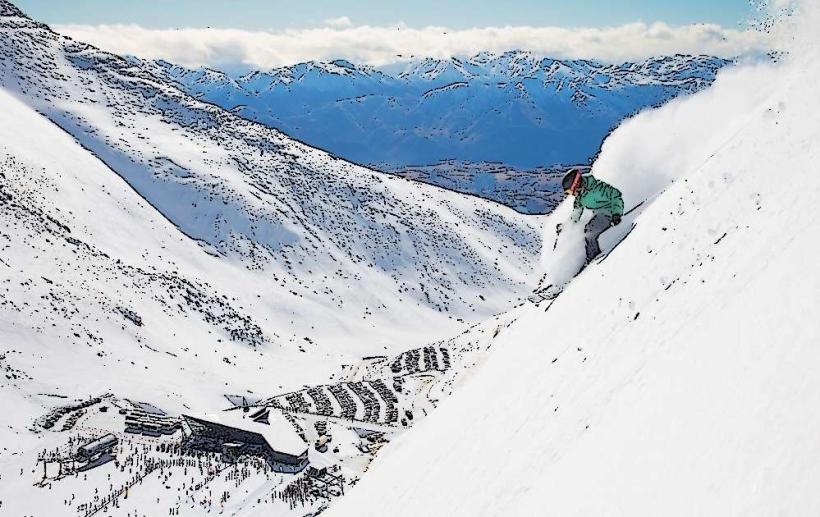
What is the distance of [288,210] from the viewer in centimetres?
11881

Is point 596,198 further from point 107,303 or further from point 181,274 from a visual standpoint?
point 181,274

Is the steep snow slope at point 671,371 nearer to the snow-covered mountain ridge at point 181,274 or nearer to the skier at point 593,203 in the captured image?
the skier at point 593,203

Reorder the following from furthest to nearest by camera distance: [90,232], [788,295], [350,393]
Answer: [90,232]
[350,393]
[788,295]

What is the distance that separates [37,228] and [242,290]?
28195mm

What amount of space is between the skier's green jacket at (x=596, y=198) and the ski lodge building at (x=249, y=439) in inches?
1053

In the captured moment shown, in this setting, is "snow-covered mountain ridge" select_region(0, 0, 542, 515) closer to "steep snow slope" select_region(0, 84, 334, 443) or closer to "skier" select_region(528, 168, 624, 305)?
"steep snow slope" select_region(0, 84, 334, 443)

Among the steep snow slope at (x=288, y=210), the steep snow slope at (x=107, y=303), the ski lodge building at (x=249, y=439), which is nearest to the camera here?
the ski lodge building at (x=249, y=439)

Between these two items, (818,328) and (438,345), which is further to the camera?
(438,345)

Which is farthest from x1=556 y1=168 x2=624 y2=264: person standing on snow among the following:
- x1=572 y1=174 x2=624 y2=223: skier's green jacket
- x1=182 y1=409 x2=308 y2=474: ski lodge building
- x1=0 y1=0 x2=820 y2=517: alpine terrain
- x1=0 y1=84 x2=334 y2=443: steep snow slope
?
x1=0 y1=84 x2=334 y2=443: steep snow slope

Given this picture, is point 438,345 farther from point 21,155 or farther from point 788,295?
point 788,295

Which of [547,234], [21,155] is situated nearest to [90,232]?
[21,155]

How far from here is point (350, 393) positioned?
58156 mm

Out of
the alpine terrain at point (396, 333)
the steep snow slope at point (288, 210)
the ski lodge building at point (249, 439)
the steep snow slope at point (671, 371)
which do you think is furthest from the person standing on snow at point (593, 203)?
the steep snow slope at point (288, 210)

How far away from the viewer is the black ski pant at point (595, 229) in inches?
689
